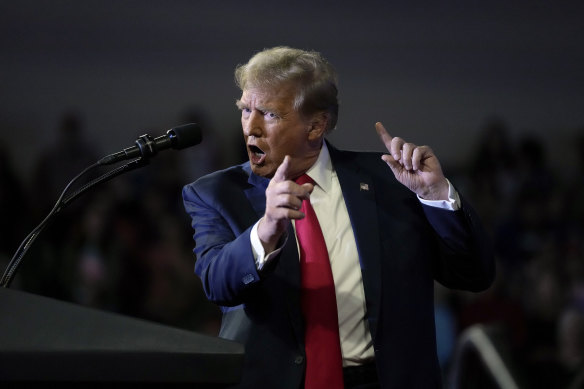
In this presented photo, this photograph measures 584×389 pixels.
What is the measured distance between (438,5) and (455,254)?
4.17 meters

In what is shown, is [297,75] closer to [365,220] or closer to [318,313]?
[365,220]

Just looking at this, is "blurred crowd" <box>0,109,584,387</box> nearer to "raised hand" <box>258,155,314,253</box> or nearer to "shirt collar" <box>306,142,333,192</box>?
"shirt collar" <box>306,142,333,192</box>

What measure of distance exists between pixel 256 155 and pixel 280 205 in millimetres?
323

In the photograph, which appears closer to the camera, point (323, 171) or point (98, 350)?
point (98, 350)

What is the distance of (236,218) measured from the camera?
1.94 meters

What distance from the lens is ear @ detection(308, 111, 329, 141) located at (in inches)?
79.0

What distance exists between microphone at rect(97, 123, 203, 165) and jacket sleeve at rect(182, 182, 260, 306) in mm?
211

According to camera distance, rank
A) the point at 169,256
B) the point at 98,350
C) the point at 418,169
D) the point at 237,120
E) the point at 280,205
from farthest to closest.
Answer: the point at 237,120 → the point at 169,256 → the point at 418,169 → the point at 280,205 → the point at 98,350

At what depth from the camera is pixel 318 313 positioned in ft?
6.01

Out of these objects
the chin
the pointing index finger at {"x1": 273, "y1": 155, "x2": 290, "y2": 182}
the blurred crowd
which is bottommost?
the blurred crowd

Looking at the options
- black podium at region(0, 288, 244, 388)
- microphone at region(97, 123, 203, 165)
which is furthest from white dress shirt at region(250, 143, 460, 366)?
black podium at region(0, 288, 244, 388)

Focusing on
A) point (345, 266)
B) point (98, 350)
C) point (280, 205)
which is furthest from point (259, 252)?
point (98, 350)

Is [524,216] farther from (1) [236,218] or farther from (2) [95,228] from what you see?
(1) [236,218]

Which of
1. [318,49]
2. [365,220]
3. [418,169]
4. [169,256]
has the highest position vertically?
[418,169]
